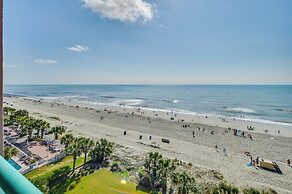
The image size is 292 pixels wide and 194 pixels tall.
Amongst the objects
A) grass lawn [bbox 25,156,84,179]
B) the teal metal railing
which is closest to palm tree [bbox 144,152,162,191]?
grass lawn [bbox 25,156,84,179]

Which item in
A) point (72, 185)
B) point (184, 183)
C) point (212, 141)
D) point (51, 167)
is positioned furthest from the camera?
point (212, 141)

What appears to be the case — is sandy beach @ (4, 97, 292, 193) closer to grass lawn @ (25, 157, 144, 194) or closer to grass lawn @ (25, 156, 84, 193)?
grass lawn @ (25, 157, 144, 194)

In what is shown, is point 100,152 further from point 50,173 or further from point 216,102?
point 216,102

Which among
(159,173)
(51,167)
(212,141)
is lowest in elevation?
(51,167)

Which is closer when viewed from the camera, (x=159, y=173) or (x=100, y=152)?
(x=159, y=173)

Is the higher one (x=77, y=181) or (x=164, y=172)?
(x=164, y=172)

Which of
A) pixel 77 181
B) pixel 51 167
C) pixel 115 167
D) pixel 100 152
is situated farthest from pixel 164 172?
pixel 51 167

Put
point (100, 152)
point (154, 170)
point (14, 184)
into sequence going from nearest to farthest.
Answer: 1. point (14, 184)
2. point (154, 170)
3. point (100, 152)
